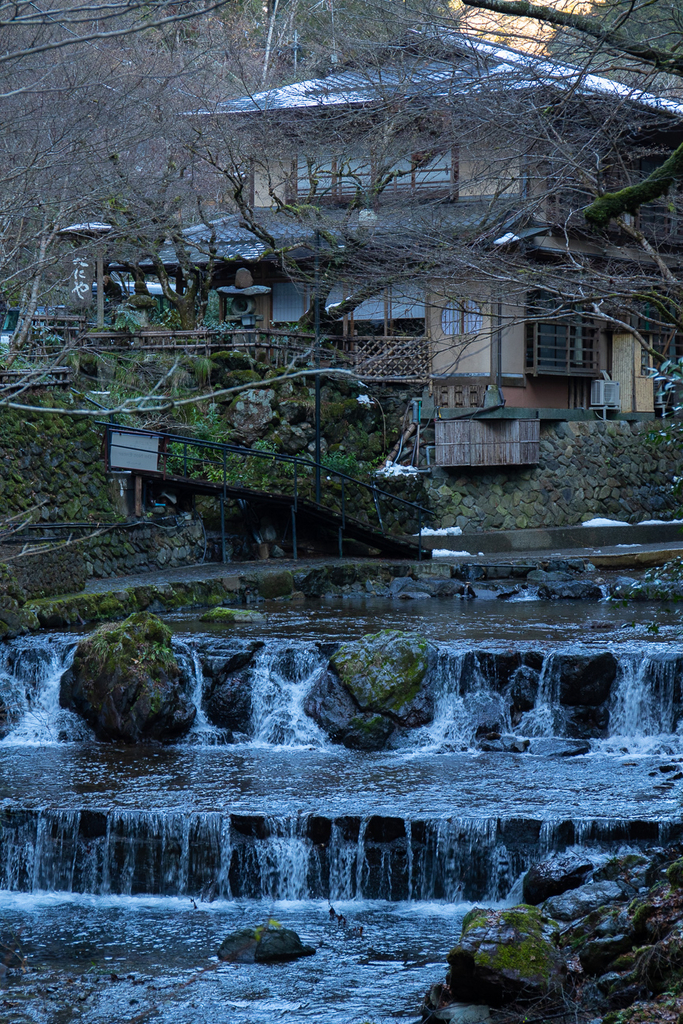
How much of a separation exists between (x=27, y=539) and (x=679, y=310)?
9.65 meters

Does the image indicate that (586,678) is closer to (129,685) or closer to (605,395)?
(129,685)

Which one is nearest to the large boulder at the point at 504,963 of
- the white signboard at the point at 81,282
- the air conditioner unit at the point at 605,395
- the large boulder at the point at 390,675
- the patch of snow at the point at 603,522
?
the large boulder at the point at 390,675

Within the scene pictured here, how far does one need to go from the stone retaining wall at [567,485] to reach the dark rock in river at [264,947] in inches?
605

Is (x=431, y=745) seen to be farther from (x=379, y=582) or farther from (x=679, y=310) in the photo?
(x=379, y=582)

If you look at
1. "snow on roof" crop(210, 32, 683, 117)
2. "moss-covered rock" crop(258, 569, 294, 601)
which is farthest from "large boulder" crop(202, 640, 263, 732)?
"snow on roof" crop(210, 32, 683, 117)

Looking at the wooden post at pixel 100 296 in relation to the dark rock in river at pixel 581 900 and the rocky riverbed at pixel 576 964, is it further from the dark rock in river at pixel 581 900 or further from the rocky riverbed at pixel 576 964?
the rocky riverbed at pixel 576 964

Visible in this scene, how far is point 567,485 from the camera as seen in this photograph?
23703 millimetres

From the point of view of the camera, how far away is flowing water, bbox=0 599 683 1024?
22.6 ft

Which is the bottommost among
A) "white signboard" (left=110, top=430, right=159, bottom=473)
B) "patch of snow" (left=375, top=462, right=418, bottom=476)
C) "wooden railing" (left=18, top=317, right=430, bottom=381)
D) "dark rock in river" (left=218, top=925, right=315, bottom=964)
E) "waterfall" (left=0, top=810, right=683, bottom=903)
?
"dark rock in river" (left=218, top=925, right=315, bottom=964)

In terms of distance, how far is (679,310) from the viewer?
881 centimetres

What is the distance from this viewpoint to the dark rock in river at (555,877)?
7.62 meters

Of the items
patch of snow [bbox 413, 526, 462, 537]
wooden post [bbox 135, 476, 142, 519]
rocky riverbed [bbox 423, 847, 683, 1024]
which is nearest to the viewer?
rocky riverbed [bbox 423, 847, 683, 1024]

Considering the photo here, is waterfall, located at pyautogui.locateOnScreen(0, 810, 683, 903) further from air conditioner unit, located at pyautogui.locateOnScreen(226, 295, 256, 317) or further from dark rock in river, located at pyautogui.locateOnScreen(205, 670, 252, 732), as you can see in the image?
air conditioner unit, located at pyautogui.locateOnScreen(226, 295, 256, 317)

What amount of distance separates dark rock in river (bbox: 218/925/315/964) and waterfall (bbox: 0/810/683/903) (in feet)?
3.80
